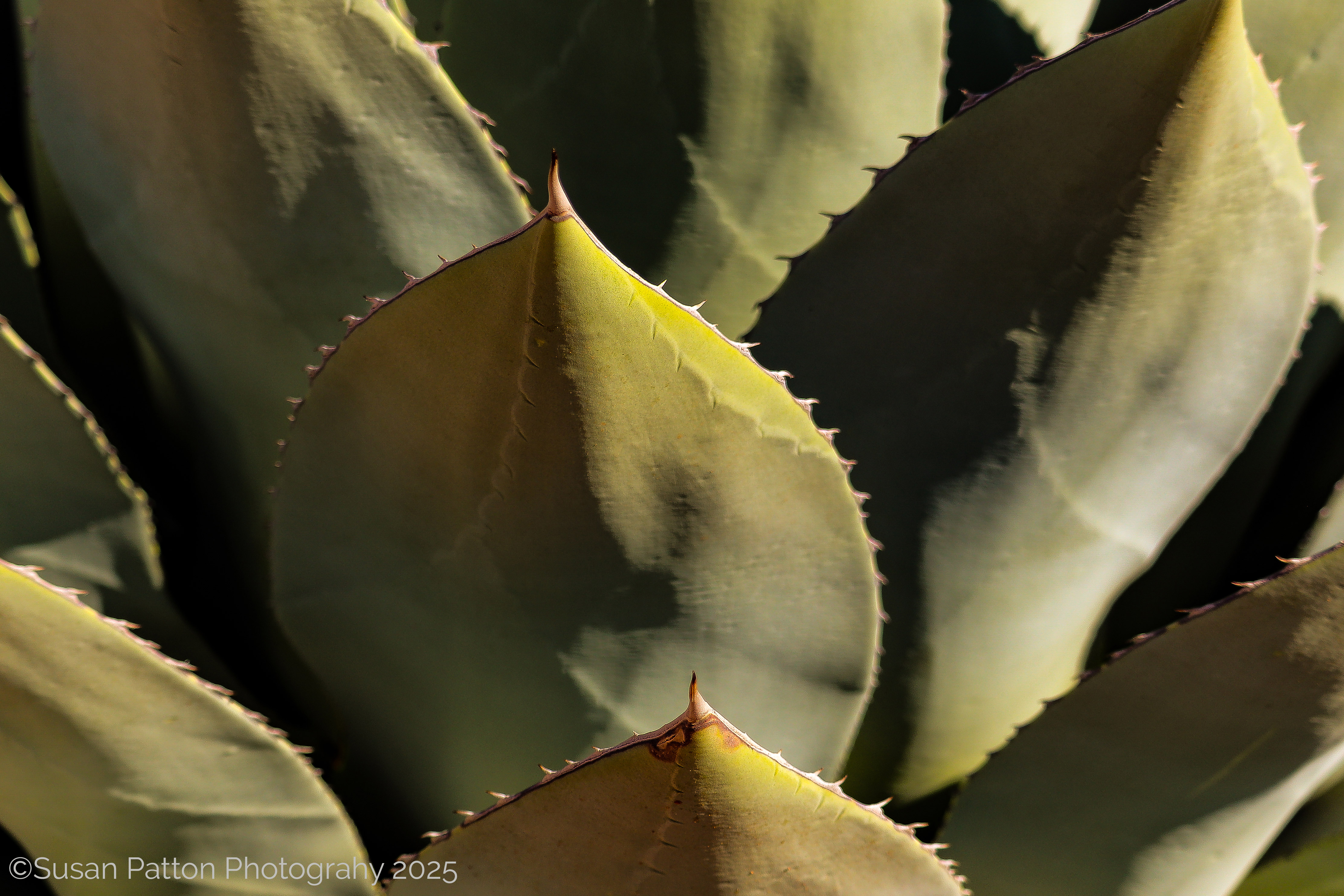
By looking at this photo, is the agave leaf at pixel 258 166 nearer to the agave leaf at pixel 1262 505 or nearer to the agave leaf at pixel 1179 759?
the agave leaf at pixel 1179 759

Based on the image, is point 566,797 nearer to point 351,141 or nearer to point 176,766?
point 176,766

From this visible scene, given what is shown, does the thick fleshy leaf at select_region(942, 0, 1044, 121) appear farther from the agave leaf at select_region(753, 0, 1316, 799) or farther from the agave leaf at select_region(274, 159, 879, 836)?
the agave leaf at select_region(274, 159, 879, 836)

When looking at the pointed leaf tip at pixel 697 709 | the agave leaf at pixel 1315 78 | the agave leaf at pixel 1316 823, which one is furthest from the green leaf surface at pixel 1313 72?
the pointed leaf tip at pixel 697 709

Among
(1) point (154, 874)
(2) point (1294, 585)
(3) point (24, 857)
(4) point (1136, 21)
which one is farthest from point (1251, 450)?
(3) point (24, 857)

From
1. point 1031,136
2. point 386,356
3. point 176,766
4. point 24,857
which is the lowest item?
point 24,857

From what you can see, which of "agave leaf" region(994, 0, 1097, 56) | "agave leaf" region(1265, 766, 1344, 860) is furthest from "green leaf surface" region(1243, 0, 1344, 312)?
"agave leaf" region(1265, 766, 1344, 860)

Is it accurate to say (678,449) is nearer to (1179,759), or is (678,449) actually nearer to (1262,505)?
(1179,759)
